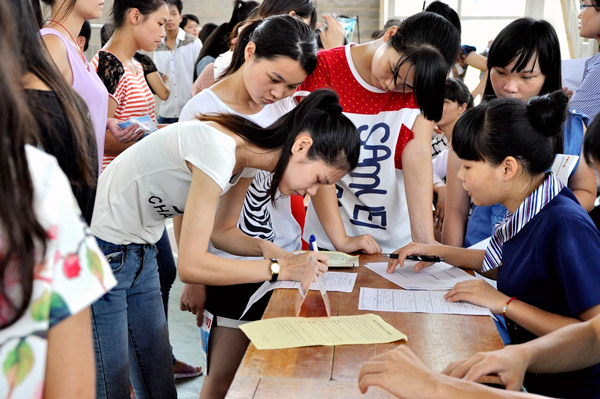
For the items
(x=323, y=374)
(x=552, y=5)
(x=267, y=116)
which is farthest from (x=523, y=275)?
(x=552, y=5)

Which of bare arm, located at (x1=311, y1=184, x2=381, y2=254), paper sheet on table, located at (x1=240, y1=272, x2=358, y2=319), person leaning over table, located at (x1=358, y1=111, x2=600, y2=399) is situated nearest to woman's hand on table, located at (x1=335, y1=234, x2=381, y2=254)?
bare arm, located at (x1=311, y1=184, x2=381, y2=254)

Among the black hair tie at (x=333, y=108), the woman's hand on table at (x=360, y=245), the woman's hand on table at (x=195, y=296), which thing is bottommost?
the woman's hand on table at (x=195, y=296)

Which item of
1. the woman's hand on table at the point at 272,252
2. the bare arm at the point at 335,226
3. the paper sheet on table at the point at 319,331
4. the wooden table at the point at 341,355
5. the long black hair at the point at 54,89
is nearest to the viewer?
the long black hair at the point at 54,89

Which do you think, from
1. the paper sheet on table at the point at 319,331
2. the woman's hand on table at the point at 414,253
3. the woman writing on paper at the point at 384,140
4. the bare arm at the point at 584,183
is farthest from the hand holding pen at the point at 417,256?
the bare arm at the point at 584,183

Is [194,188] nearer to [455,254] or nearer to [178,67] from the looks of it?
[455,254]

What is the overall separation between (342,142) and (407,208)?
1.93 feet

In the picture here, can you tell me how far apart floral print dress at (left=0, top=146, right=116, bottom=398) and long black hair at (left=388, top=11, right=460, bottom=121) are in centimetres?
139

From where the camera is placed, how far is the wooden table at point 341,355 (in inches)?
42.1

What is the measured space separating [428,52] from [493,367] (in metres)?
1.06

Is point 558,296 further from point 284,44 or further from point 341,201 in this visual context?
point 284,44

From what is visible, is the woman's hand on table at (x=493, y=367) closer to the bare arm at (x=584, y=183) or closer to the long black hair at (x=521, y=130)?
the long black hair at (x=521, y=130)

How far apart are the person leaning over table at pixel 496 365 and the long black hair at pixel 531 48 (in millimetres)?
948

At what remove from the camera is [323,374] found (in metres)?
1.13

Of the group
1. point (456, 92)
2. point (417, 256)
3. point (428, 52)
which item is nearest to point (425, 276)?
point (417, 256)
